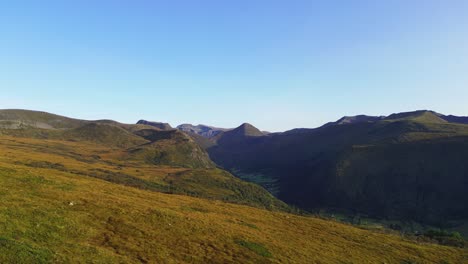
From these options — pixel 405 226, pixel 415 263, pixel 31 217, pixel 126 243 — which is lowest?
pixel 405 226

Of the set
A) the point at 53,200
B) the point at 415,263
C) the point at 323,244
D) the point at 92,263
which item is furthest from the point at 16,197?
the point at 415,263

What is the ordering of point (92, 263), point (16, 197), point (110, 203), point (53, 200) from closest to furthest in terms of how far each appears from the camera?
1. point (92, 263)
2. point (16, 197)
3. point (53, 200)
4. point (110, 203)

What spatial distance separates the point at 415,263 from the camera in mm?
47500

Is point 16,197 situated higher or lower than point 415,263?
higher

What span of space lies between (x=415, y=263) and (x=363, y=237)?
11853 mm

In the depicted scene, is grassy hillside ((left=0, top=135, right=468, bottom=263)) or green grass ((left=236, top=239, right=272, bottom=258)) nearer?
grassy hillside ((left=0, top=135, right=468, bottom=263))

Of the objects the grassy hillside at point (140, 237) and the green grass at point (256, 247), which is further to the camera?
the green grass at point (256, 247)

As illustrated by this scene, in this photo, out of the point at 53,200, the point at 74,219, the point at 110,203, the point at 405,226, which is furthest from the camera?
the point at 405,226

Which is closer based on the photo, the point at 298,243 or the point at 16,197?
the point at 16,197

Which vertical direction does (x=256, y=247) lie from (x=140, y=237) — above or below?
below

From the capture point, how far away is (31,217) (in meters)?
30.4

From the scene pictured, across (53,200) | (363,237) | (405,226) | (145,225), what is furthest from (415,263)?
(405,226)

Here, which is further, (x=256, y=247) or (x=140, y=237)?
(x=256, y=247)

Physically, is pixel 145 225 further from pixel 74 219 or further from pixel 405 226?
pixel 405 226
